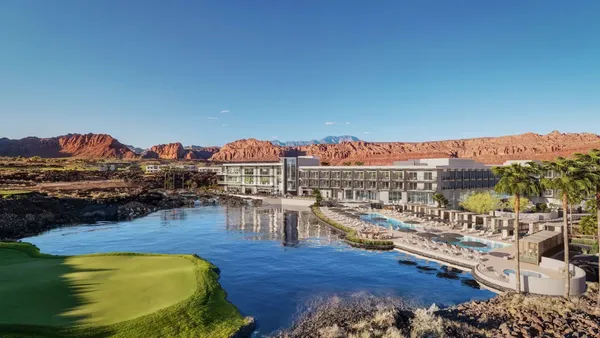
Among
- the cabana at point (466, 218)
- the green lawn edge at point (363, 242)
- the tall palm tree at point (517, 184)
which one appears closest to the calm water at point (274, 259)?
the green lawn edge at point (363, 242)

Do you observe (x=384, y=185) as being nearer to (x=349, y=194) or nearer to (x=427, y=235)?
(x=349, y=194)

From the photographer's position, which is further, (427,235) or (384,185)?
(384,185)

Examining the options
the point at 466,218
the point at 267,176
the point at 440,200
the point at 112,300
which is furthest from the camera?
the point at 267,176

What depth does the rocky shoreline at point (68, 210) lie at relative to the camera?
177 feet

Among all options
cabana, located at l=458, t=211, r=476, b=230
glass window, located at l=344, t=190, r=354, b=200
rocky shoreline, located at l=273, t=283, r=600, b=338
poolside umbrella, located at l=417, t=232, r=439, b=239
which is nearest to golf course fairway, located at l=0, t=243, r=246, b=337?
rocky shoreline, located at l=273, t=283, r=600, b=338

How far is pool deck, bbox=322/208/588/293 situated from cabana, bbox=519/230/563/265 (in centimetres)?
63

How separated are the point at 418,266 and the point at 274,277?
554 inches

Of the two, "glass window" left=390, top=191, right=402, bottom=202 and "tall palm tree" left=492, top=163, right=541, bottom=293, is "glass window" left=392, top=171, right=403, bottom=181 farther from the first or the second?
"tall palm tree" left=492, top=163, right=541, bottom=293

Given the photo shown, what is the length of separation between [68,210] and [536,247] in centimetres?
7476

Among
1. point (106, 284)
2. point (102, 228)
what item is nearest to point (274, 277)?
point (106, 284)

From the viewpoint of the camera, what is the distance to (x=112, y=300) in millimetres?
20953

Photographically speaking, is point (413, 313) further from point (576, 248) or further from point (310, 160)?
point (310, 160)

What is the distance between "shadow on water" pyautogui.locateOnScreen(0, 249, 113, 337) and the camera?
17172mm

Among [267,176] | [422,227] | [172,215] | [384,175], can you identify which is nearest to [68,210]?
[172,215]
